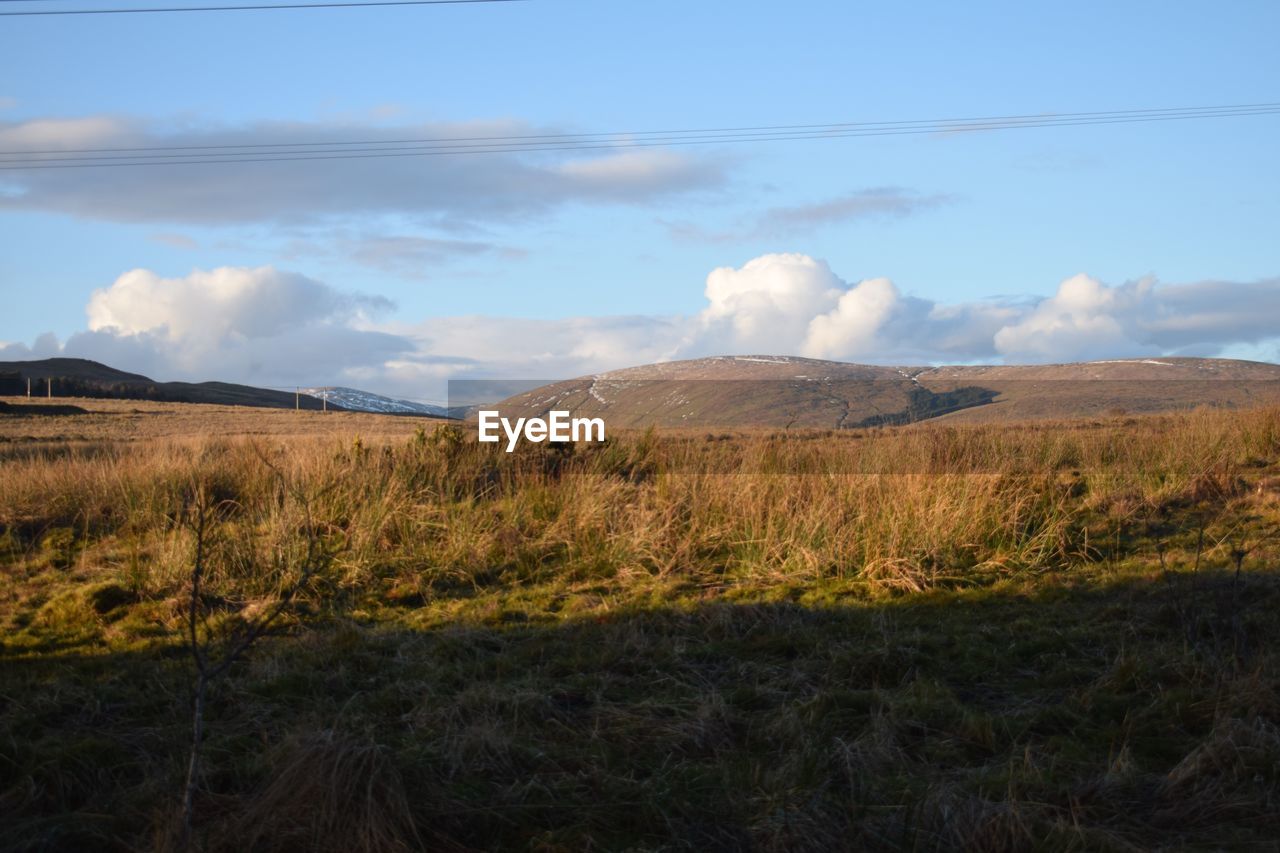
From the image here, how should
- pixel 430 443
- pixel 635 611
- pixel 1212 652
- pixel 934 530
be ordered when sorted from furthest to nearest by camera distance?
pixel 430 443, pixel 934 530, pixel 635 611, pixel 1212 652

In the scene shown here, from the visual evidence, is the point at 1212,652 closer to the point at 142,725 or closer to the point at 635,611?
the point at 635,611

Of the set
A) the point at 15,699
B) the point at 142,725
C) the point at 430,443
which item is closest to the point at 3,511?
the point at 430,443

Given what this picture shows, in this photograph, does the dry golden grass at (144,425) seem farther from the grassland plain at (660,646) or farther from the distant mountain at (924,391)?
the grassland plain at (660,646)

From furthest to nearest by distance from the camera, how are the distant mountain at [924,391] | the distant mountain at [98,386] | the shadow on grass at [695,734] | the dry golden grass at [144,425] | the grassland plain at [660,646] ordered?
the distant mountain at [98,386], the distant mountain at [924,391], the dry golden grass at [144,425], the grassland plain at [660,646], the shadow on grass at [695,734]

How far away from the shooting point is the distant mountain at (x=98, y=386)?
72500mm

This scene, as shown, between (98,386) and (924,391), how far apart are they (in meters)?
57.9

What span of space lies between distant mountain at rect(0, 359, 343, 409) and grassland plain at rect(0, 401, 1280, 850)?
6080 centimetres

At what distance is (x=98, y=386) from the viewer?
75062 mm

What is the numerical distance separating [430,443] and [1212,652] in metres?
8.50

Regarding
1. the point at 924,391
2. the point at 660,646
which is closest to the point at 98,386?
the point at 924,391

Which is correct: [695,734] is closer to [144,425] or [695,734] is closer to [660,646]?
[660,646]

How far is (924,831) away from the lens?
3.99m

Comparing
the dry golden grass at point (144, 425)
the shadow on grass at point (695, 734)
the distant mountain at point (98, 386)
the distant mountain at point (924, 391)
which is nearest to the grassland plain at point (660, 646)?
the shadow on grass at point (695, 734)

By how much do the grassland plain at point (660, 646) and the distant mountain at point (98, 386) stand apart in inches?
2394
